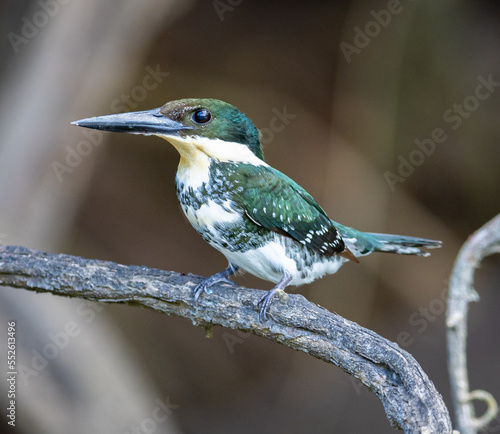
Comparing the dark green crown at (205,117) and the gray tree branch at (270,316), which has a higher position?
the dark green crown at (205,117)

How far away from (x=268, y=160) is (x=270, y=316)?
2.88 m

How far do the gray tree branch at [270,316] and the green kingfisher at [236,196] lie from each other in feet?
0.21

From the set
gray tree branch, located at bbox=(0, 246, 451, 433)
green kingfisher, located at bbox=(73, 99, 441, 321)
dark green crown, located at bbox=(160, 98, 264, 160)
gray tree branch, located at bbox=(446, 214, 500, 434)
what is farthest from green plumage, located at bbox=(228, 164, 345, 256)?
gray tree branch, located at bbox=(446, 214, 500, 434)

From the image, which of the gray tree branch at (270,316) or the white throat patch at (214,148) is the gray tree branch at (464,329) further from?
the white throat patch at (214,148)

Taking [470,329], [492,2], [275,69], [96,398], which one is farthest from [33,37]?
[470,329]

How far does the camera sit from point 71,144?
4.43 meters

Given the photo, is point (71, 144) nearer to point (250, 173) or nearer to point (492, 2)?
point (250, 173)

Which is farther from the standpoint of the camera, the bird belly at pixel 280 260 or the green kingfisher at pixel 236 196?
the bird belly at pixel 280 260

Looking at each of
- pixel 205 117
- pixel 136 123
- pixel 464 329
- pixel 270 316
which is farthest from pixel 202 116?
pixel 464 329

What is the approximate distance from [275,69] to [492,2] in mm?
1714

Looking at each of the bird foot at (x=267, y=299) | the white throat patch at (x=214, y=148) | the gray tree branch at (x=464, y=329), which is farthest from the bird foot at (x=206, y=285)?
the gray tree branch at (x=464, y=329)

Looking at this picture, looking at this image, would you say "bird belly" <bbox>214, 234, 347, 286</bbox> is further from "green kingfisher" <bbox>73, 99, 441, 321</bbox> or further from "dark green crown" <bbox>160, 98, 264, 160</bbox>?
"dark green crown" <bbox>160, 98, 264, 160</bbox>

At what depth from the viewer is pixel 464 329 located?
2420 mm

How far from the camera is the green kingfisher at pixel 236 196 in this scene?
6.89ft
